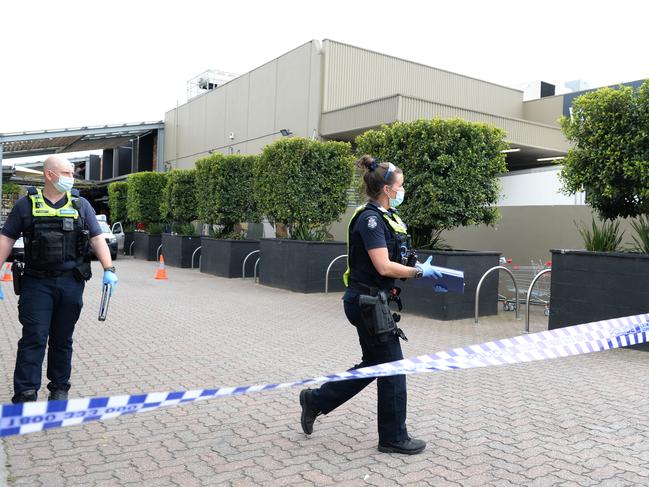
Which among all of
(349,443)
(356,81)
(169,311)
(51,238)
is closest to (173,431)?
(349,443)

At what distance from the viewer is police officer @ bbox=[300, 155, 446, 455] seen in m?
3.54

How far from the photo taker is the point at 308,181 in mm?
13594

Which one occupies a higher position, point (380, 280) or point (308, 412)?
point (380, 280)

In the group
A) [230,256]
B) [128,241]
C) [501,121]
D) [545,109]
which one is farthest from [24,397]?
[545,109]

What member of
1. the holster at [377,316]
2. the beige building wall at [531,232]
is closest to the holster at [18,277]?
the holster at [377,316]

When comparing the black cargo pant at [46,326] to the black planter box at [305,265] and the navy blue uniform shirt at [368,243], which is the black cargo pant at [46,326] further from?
the black planter box at [305,265]

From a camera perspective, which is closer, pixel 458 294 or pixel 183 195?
pixel 458 294

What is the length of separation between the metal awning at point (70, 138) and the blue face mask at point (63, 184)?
28.0 meters

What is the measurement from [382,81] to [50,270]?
20678mm

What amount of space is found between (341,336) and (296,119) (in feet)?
55.5

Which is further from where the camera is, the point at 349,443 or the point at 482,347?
the point at 482,347

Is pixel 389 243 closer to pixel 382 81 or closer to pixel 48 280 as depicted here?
pixel 48 280

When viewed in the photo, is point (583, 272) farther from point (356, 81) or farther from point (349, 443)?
point (356, 81)

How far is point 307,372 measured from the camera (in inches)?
228
